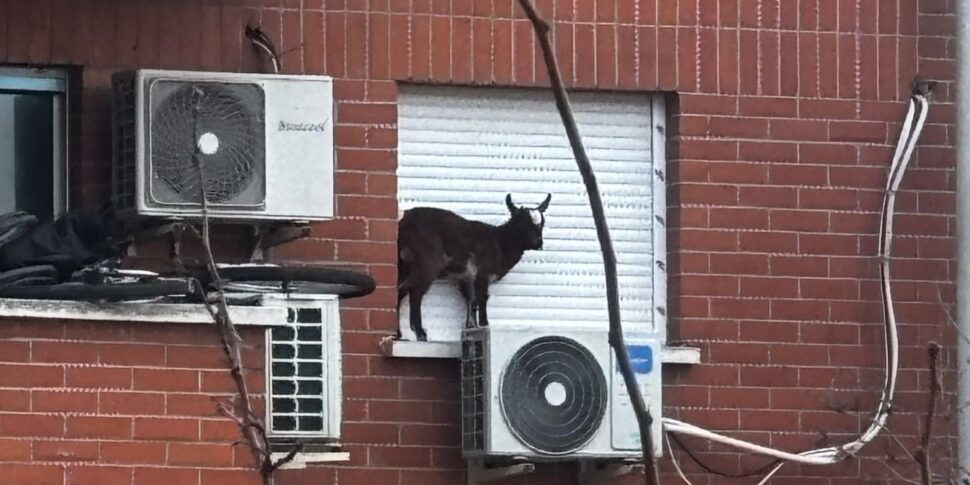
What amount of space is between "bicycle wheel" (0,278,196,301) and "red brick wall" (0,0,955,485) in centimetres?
116

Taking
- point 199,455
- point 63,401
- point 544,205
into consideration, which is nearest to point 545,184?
point 544,205

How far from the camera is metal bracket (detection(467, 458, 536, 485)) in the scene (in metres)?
7.44

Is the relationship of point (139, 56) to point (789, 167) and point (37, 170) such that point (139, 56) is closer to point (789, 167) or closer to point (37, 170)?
point (37, 170)

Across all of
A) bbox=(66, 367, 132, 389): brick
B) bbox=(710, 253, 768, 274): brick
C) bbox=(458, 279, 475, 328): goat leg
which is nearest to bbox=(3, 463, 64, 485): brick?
bbox=(66, 367, 132, 389): brick

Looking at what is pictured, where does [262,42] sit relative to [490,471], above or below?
above

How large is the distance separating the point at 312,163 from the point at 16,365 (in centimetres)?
158

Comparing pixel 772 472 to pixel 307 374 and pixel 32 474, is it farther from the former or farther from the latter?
pixel 32 474

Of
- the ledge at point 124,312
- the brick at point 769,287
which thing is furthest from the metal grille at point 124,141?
the brick at point 769,287

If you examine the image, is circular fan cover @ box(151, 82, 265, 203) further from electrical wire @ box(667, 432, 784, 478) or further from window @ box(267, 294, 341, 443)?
electrical wire @ box(667, 432, 784, 478)

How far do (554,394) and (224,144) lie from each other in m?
1.48

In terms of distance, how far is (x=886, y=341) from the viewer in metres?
8.02

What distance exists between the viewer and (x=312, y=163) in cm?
718

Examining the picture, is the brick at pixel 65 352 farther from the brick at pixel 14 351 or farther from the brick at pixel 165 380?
the brick at pixel 165 380

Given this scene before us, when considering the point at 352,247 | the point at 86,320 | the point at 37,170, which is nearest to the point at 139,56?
the point at 37,170
